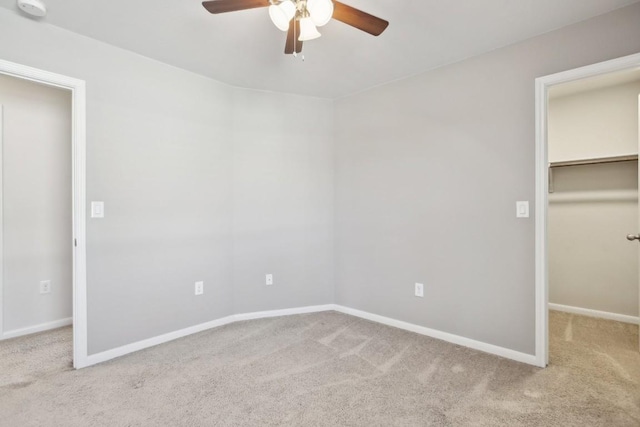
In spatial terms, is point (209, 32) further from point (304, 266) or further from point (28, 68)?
point (304, 266)

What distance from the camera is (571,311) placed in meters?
3.45

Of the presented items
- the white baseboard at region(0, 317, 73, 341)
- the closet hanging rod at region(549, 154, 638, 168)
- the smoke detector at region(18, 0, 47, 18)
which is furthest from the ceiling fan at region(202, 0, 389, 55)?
the white baseboard at region(0, 317, 73, 341)

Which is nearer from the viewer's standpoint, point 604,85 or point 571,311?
point 604,85

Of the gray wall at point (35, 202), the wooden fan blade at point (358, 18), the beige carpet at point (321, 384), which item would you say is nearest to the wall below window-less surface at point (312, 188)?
the beige carpet at point (321, 384)

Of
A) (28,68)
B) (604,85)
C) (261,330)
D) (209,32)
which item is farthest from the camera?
(604,85)

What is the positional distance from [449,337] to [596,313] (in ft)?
6.07

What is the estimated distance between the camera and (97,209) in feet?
7.73

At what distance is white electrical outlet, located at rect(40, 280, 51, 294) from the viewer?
3.02m

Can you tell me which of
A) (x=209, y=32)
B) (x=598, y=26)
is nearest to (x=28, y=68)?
(x=209, y=32)

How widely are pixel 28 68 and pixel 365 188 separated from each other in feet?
9.03

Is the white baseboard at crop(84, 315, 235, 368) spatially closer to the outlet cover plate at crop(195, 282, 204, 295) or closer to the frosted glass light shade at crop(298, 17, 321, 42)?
the outlet cover plate at crop(195, 282, 204, 295)

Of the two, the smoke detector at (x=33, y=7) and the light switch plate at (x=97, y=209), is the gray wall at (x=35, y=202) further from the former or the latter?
the smoke detector at (x=33, y=7)

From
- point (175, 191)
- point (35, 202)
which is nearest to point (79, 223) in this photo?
point (175, 191)

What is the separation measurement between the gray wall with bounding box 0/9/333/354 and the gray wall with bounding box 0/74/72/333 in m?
1.15
